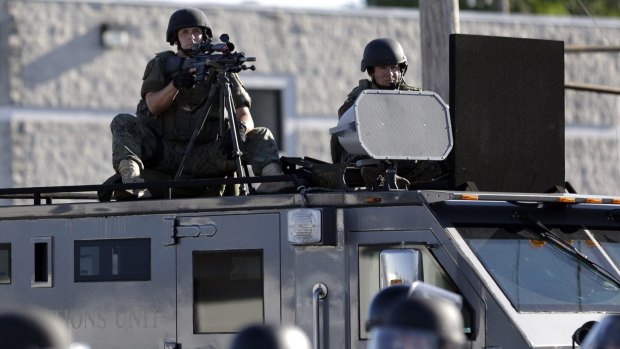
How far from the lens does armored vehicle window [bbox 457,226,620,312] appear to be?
28.8 ft

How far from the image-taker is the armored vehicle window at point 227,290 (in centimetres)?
917

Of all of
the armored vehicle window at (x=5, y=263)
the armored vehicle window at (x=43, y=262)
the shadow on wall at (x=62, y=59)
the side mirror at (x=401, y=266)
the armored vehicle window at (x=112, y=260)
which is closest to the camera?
the side mirror at (x=401, y=266)

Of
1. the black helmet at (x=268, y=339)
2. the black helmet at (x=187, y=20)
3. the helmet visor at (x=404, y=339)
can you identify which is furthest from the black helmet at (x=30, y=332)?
the black helmet at (x=187, y=20)

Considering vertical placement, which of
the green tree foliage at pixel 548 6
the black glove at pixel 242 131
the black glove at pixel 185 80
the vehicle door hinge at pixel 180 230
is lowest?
the vehicle door hinge at pixel 180 230

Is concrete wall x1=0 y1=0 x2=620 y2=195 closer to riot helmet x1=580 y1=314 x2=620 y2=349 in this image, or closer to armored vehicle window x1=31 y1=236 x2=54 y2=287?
armored vehicle window x1=31 y1=236 x2=54 y2=287

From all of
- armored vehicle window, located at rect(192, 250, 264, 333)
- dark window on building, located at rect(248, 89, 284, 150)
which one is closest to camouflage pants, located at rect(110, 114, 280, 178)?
armored vehicle window, located at rect(192, 250, 264, 333)

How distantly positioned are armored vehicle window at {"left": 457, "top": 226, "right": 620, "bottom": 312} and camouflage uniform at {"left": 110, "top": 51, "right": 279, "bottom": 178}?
2.07 metres

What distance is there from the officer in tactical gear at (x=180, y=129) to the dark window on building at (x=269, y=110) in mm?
14838

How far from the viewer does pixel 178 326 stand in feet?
30.9

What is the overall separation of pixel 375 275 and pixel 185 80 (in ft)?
7.72

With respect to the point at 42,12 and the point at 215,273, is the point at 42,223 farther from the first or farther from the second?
the point at 42,12

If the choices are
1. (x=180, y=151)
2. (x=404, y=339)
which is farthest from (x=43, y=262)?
(x=404, y=339)

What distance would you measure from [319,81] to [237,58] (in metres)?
16.1

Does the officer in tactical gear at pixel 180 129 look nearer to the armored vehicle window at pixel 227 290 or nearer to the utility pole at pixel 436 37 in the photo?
the armored vehicle window at pixel 227 290
